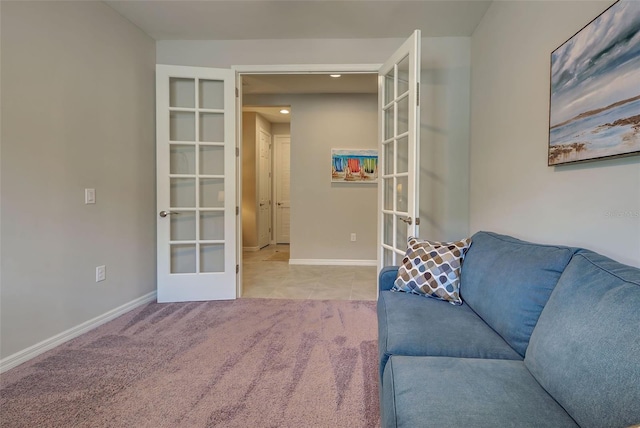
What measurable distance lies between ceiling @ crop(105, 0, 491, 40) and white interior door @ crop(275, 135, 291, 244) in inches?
149

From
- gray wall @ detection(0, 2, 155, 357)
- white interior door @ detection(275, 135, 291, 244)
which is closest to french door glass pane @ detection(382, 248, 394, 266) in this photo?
gray wall @ detection(0, 2, 155, 357)

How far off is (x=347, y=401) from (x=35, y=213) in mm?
2170

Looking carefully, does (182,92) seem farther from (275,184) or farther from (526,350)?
(275,184)

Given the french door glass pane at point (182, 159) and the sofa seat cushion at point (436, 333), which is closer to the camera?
the sofa seat cushion at point (436, 333)

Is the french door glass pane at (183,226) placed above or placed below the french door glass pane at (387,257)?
above

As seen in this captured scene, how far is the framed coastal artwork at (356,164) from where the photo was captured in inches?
185

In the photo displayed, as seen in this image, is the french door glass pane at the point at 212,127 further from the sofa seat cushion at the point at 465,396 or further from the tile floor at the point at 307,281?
the sofa seat cushion at the point at 465,396

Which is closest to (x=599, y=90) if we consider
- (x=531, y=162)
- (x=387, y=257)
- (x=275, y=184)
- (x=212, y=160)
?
(x=531, y=162)

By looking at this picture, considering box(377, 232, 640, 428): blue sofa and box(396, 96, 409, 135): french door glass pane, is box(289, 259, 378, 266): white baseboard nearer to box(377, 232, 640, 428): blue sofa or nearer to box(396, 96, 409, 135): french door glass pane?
box(396, 96, 409, 135): french door glass pane

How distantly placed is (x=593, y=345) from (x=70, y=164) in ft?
9.49

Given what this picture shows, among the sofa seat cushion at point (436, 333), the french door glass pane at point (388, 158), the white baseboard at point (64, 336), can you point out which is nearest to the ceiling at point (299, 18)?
the french door glass pane at point (388, 158)

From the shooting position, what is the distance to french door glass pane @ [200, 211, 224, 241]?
10.1ft

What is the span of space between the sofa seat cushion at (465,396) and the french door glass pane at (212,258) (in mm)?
2310

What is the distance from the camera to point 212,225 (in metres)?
3.08
